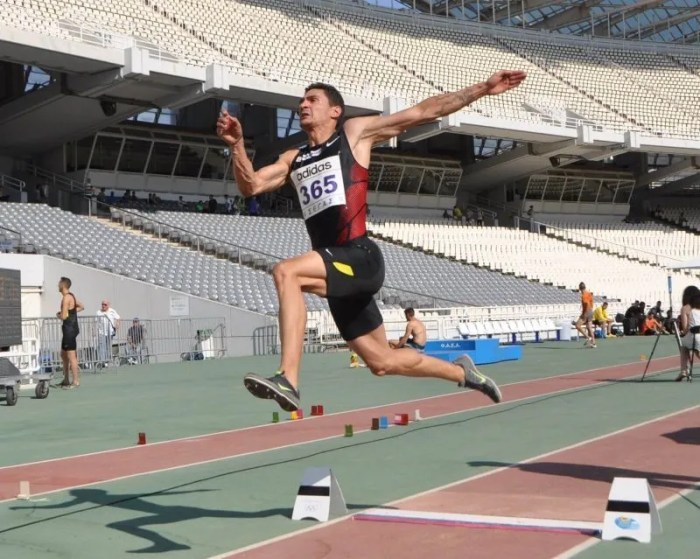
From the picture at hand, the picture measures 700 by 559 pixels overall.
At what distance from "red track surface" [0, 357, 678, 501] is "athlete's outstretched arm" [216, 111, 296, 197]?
3199 millimetres

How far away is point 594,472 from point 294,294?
11.4 ft

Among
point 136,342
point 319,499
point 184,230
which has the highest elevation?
point 184,230

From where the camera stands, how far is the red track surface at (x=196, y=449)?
8.88 meters

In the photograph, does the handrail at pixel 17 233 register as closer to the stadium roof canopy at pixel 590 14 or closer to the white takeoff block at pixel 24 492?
the white takeoff block at pixel 24 492

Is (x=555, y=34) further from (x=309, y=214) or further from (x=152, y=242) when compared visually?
(x=309, y=214)

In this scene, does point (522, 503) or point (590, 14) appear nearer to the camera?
point (522, 503)

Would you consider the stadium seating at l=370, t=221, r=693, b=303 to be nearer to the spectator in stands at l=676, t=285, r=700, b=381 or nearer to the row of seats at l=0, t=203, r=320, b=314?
the row of seats at l=0, t=203, r=320, b=314

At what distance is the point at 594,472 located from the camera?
8203 mm

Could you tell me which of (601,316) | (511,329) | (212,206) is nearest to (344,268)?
(511,329)

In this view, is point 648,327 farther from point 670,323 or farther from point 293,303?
point 293,303

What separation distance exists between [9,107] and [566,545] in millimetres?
37916

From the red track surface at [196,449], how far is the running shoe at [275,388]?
10.3ft

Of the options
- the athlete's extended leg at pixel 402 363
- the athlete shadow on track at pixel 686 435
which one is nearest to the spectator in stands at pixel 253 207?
the athlete shadow on track at pixel 686 435

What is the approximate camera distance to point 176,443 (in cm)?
1119
